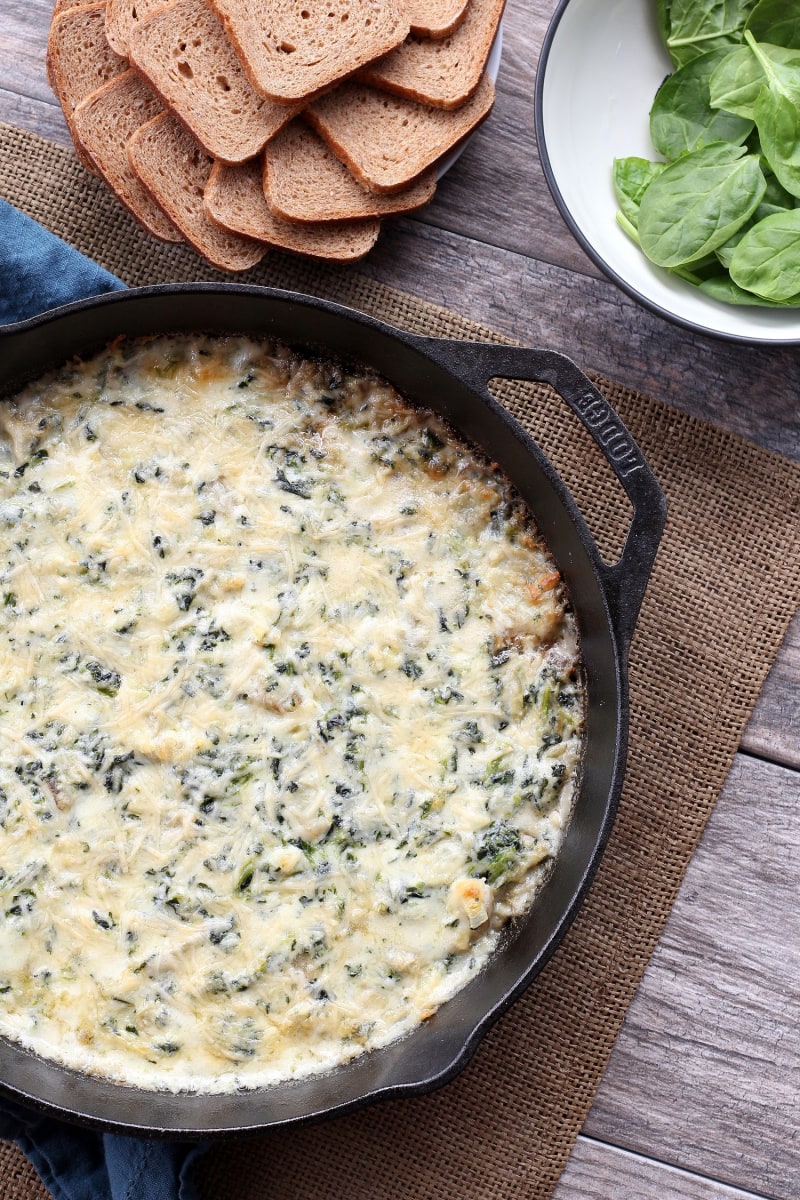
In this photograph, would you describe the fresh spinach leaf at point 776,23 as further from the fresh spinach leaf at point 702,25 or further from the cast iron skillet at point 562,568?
the cast iron skillet at point 562,568

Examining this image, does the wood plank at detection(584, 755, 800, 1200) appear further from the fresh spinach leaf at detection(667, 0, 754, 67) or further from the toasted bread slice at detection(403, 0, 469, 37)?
the toasted bread slice at detection(403, 0, 469, 37)

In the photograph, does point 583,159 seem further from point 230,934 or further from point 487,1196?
point 487,1196

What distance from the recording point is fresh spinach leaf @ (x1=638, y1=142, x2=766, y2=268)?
2.45 m

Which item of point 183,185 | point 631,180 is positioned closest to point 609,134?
point 631,180

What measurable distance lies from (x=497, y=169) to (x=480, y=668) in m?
1.33

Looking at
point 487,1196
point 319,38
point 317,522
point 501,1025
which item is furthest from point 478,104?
point 487,1196

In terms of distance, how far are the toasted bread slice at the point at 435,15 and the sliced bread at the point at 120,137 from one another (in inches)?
26.7

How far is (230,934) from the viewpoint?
2273mm

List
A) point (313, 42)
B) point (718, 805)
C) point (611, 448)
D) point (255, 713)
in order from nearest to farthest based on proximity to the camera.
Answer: point (611, 448)
point (255, 713)
point (313, 42)
point (718, 805)

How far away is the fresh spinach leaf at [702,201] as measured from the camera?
2445 millimetres

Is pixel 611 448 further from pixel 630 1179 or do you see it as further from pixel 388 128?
pixel 630 1179

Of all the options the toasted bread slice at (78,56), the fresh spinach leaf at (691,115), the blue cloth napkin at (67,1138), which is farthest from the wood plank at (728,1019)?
the toasted bread slice at (78,56)

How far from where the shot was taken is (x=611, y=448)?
7.29ft

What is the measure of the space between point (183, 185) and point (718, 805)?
206 cm
